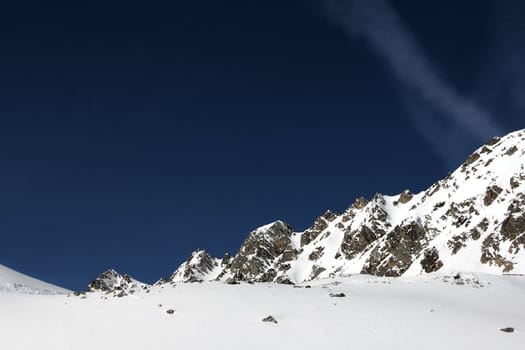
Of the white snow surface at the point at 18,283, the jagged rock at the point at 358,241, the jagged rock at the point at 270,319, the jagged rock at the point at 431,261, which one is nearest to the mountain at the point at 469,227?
the jagged rock at the point at 431,261

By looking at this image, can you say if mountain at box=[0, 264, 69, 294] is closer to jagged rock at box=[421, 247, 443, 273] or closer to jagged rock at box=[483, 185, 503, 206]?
jagged rock at box=[421, 247, 443, 273]

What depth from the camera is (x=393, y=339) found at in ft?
60.4

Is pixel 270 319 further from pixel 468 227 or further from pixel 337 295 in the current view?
pixel 468 227

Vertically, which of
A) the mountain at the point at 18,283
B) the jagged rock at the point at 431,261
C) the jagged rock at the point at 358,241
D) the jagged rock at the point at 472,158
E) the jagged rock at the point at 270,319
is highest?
the jagged rock at the point at 472,158

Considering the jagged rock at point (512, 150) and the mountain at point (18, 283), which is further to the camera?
the jagged rock at point (512, 150)

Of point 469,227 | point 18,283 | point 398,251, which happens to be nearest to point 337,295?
point 18,283

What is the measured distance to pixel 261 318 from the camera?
71.2ft

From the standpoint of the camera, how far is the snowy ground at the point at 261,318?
717 inches

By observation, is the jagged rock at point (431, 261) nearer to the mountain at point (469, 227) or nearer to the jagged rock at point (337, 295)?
the mountain at point (469, 227)

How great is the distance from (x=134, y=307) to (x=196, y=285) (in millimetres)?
5857

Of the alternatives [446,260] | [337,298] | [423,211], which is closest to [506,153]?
[423,211]

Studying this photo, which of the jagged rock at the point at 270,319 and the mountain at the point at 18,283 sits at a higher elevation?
the mountain at the point at 18,283

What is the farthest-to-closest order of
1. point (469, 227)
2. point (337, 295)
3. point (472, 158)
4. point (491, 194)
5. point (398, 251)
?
point (472, 158) → point (398, 251) → point (491, 194) → point (469, 227) → point (337, 295)

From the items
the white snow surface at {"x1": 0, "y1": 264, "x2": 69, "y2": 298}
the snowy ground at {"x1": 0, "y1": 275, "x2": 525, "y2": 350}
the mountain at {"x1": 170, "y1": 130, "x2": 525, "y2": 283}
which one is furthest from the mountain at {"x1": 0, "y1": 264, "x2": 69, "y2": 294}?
the mountain at {"x1": 170, "y1": 130, "x2": 525, "y2": 283}
